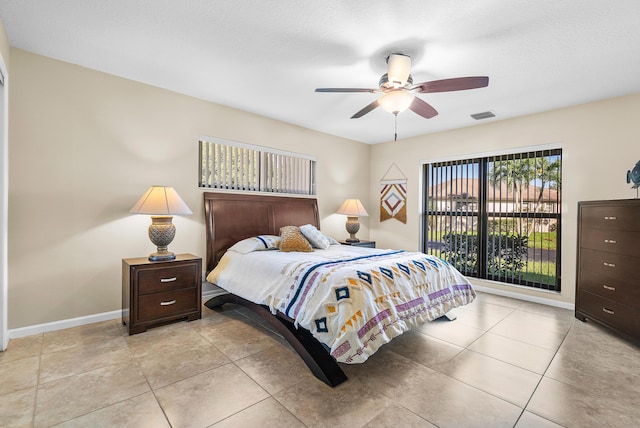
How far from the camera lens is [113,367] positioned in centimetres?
223

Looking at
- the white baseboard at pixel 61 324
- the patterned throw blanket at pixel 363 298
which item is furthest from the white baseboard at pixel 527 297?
the white baseboard at pixel 61 324

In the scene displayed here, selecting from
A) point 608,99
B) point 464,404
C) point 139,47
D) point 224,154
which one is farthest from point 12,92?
point 608,99

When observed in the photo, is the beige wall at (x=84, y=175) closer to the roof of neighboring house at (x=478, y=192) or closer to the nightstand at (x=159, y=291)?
the nightstand at (x=159, y=291)

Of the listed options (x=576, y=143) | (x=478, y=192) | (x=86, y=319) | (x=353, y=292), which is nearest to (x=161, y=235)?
(x=86, y=319)

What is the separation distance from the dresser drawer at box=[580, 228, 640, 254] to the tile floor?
0.84m

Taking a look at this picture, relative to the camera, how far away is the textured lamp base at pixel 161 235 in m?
3.06

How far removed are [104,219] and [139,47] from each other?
1718 millimetres

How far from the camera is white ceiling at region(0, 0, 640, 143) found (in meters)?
2.10

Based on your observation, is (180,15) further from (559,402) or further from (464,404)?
(559,402)

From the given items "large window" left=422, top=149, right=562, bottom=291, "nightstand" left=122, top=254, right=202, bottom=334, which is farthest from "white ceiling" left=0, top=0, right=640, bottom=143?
"nightstand" left=122, top=254, right=202, bottom=334

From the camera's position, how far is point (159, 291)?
2.96 m

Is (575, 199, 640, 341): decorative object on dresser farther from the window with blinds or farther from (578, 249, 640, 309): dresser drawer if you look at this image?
the window with blinds

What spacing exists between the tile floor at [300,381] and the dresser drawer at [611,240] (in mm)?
841

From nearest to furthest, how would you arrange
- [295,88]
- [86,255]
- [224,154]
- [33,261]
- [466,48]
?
[466,48]
[33,261]
[86,255]
[295,88]
[224,154]
